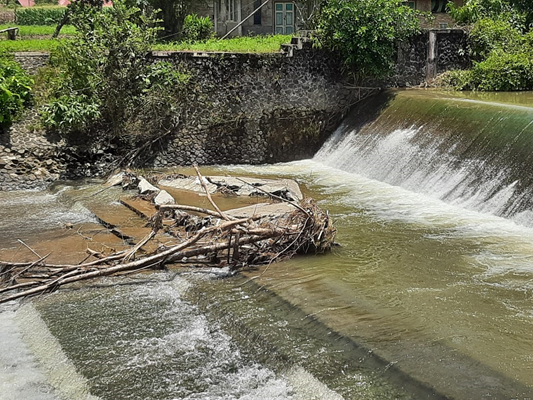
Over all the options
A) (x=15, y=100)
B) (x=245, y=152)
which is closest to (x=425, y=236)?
(x=245, y=152)

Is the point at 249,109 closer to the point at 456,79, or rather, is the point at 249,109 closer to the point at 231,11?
the point at 456,79

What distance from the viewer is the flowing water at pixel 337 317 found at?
610cm

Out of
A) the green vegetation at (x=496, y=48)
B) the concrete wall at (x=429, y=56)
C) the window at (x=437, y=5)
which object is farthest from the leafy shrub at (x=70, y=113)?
the window at (x=437, y=5)

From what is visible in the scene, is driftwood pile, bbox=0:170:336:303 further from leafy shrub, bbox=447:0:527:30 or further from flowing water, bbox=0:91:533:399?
leafy shrub, bbox=447:0:527:30

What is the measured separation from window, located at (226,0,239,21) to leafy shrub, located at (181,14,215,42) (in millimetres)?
4766

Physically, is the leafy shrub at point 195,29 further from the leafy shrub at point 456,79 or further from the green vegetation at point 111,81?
the leafy shrub at point 456,79

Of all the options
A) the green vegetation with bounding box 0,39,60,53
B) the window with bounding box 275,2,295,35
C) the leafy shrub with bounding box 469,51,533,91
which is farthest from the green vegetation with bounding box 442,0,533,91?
the green vegetation with bounding box 0,39,60,53

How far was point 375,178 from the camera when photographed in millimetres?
14797

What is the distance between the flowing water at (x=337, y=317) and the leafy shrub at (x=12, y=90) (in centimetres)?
447

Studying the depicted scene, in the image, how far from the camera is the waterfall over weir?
1166 centimetres

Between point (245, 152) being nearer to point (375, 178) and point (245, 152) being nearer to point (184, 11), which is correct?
point (375, 178)

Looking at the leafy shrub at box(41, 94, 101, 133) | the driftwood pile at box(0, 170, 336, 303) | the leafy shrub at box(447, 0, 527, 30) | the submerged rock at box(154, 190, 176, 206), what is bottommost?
the submerged rock at box(154, 190, 176, 206)

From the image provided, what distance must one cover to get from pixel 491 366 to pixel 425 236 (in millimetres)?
4307

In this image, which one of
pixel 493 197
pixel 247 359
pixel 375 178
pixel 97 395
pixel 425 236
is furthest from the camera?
pixel 375 178
